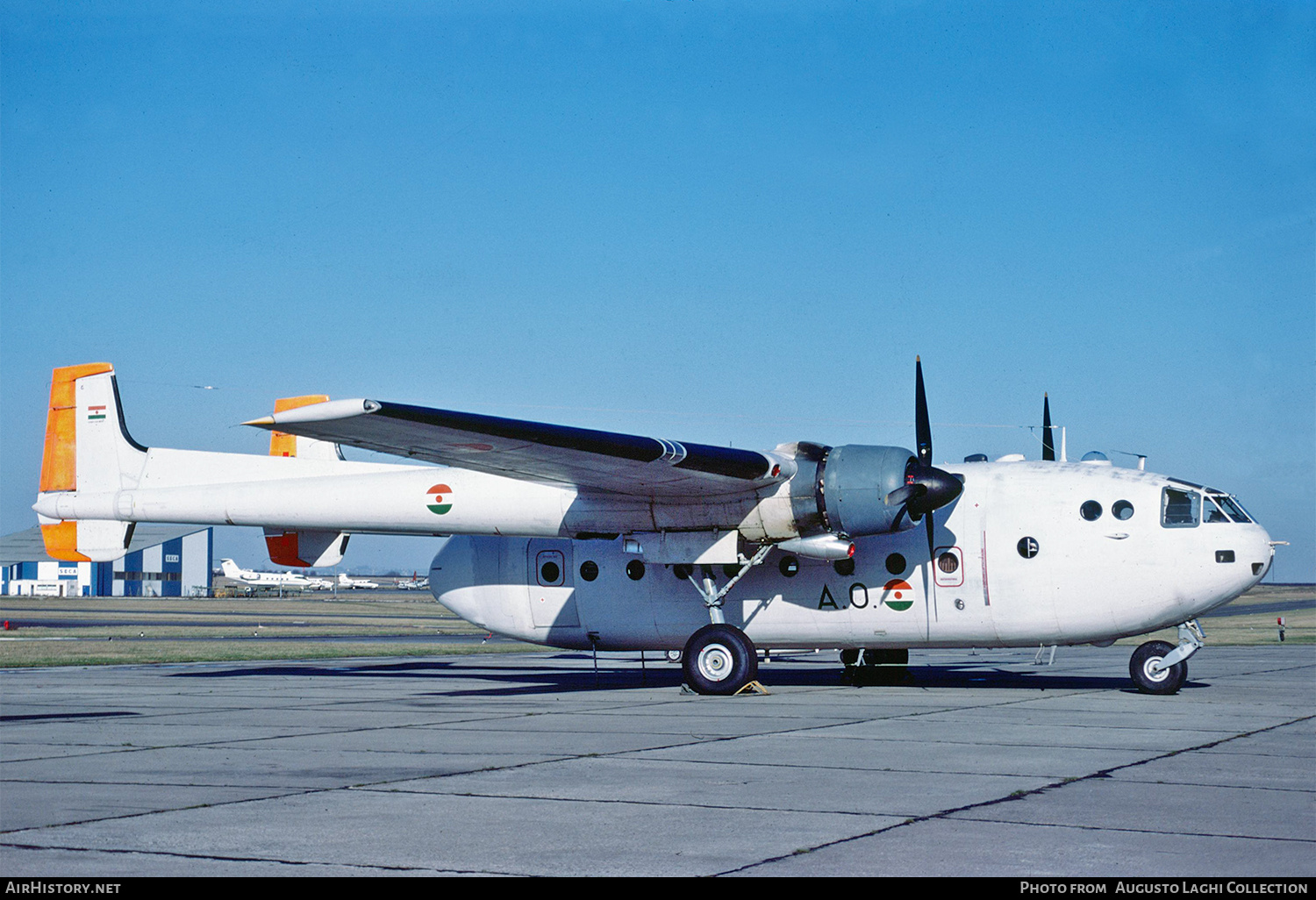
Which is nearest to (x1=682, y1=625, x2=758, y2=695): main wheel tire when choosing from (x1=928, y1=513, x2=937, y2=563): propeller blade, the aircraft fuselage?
the aircraft fuselage

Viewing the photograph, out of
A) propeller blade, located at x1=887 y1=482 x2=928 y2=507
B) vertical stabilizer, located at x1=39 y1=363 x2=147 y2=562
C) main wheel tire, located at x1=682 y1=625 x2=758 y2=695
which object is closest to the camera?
propeller blade, located at x1=887 y1=482 x2=928 y2=507

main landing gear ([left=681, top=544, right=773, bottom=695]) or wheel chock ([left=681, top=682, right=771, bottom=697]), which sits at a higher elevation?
main landing gear ([left=681, top=544, right=773, bottom=695])

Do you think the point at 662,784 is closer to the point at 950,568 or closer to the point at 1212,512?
the point at 950,568

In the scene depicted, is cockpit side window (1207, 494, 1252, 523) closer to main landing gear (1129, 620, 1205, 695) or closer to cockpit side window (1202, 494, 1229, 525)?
cockpit side window (1202, 494, 1229, 525)

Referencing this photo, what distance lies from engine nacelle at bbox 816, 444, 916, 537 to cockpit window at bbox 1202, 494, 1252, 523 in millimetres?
4532

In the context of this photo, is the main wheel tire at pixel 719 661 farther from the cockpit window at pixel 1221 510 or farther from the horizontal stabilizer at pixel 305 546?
the horizontal stabilizer at pixel 305 546

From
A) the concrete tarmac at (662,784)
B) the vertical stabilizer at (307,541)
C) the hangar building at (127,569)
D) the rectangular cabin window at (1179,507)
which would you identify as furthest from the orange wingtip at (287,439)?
the hangar building at (127,569)

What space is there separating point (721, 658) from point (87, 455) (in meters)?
13.3

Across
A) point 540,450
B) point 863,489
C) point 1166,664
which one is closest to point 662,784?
point 540,450

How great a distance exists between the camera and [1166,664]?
1895 centimetres

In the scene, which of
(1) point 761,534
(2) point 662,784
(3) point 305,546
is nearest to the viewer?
(2) point 662,784

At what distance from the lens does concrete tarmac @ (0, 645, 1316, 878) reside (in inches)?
278

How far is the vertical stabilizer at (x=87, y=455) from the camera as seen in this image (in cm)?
2344
